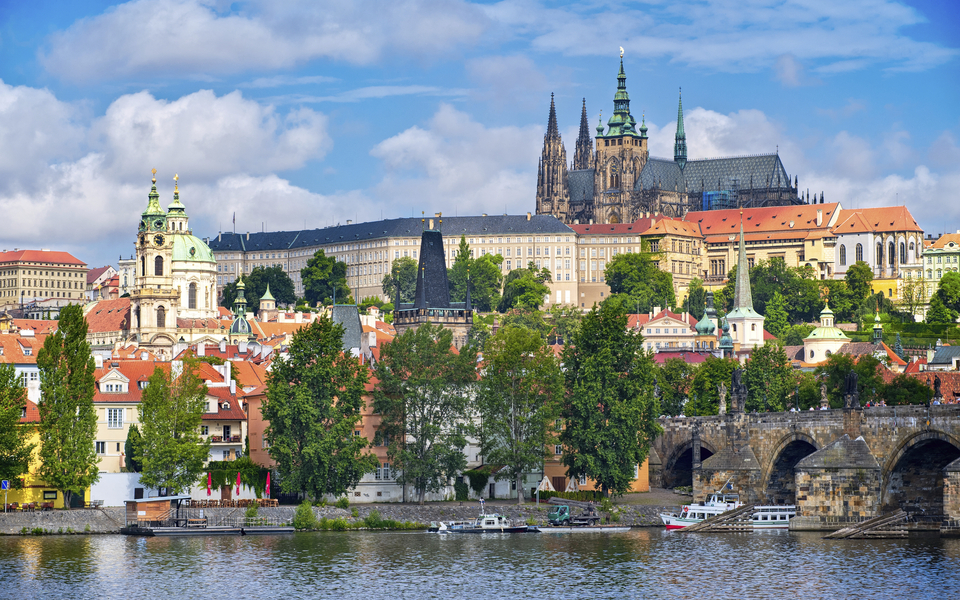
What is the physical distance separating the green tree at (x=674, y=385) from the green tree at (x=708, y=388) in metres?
2.17

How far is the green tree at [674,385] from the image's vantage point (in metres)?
111

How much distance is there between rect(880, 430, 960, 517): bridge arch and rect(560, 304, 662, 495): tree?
49.5 ft

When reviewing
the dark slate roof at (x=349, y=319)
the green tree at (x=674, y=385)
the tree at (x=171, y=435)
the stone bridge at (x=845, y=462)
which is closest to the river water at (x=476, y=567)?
the stone bridge at (x=845, y=462)

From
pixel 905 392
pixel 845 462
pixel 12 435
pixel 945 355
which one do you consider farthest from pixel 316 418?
pixel 945 355

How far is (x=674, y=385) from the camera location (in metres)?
113

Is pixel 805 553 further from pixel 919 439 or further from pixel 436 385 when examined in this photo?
pixel 436 385

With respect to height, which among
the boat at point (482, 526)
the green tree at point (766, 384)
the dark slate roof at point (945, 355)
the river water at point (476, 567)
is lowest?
the river water at point (476, 567)

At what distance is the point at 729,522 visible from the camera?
84.7 meters

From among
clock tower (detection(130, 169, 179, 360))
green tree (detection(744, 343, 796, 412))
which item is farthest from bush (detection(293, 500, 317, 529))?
clock tower (detection(130, 169, 179, 360))

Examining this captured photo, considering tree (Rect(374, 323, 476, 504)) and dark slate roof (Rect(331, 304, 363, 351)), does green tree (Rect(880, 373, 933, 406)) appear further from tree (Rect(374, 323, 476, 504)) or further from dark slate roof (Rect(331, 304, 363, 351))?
dark slate roof (Rect(331, 304, 363, 351))

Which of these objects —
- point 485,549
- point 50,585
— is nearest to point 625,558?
point 485,549

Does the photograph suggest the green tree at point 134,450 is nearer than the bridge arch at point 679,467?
Yes

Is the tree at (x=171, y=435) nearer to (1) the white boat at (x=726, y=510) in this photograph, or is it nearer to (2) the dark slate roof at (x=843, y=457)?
(1) the white boat at (x=726, y=510)

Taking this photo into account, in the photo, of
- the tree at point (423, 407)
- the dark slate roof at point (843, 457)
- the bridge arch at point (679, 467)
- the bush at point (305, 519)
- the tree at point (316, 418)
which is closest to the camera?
the dark slate roof at point (843, 457)
